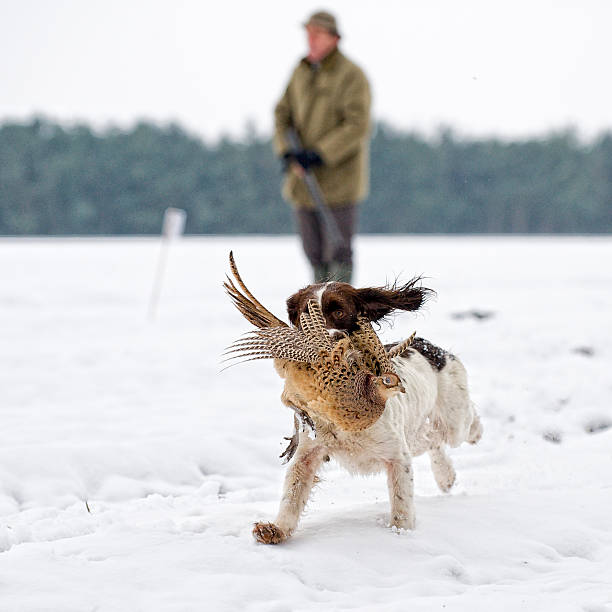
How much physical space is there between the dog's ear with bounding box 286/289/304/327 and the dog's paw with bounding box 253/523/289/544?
737mm

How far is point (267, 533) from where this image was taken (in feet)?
9.65

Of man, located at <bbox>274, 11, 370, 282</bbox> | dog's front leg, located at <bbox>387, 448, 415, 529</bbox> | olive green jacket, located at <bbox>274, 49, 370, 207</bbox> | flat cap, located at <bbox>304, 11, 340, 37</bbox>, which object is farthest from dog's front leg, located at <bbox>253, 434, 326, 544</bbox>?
flat cap, located at <bbox>304, 11, 340, 37</bbox>

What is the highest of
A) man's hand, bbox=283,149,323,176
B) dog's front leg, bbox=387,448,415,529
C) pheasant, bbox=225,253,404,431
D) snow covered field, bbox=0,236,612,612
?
man's hand, bbox=283,149,323,176

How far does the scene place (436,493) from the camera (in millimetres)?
4098

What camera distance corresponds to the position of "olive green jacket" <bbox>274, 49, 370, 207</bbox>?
754 cm

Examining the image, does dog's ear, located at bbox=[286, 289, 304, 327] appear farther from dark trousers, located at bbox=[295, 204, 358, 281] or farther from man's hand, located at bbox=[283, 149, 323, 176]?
man's hand, located at bbox=[283, 149, 323, 176]

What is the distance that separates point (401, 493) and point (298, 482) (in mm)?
396

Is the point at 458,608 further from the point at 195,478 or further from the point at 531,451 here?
the point at 531,451

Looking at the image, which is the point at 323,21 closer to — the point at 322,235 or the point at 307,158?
the point at 307,158

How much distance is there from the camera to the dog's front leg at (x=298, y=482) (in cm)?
308

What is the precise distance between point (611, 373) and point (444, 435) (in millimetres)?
2911

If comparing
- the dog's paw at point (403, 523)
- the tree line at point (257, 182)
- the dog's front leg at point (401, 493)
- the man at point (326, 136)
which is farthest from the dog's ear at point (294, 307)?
the tree line at point (257, 182)

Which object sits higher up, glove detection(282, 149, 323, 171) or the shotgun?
glove detection(282, 149, 323, 171)

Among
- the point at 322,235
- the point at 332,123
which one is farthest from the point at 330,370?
the point at 332,123
